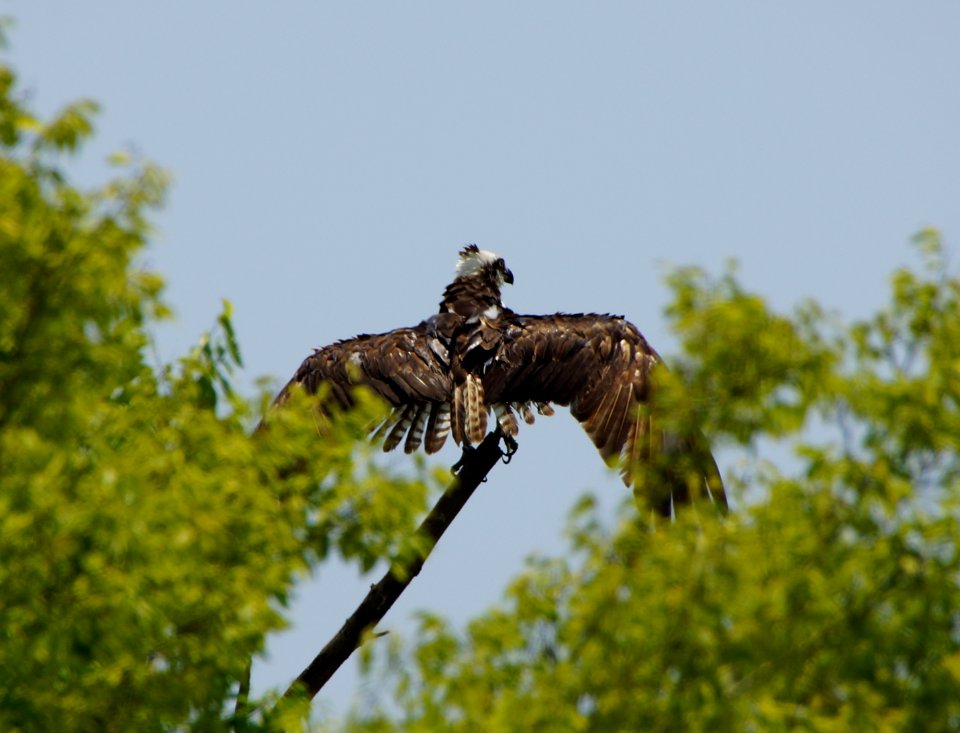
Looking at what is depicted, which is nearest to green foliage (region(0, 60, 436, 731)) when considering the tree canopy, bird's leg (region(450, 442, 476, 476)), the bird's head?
the tree canopy

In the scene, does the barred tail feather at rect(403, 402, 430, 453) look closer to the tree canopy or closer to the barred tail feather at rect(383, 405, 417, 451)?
the barred tail feather at rect(383, 405, 417, 451)

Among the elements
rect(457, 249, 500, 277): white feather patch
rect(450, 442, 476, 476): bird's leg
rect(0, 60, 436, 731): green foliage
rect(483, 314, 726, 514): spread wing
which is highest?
rect(457, 249, 500, 277): white feather patch

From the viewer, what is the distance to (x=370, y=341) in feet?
40.1

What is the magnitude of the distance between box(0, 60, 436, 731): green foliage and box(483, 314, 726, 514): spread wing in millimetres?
4335

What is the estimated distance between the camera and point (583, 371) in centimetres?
1192

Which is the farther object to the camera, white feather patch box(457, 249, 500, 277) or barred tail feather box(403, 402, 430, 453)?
white feather patch box(457, 249, 500, 277)

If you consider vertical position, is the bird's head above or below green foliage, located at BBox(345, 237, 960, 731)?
above

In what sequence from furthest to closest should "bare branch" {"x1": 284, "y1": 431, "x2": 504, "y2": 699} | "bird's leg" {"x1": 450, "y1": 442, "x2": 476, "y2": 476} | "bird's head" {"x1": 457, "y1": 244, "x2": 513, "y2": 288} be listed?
"bird's head" {"x1": 457, "y1": 244, "x2": 513, "y2": 288}
"bird's leg" {"x1": 450, "y1": 442, "x2": 476, "y2": 476}
"bare branch" {"x1": 284, "y1": 431, "x2": 504, "y2": 699}

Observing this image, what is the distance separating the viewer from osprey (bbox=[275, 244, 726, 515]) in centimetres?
1168

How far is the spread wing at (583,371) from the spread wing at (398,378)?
0.43 metres

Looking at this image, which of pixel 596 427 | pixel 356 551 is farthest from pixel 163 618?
pixel 596 427

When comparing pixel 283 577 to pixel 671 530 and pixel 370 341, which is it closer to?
pixel 671 530

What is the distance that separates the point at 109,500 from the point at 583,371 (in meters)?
6.45

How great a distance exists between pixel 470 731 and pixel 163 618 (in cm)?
134
